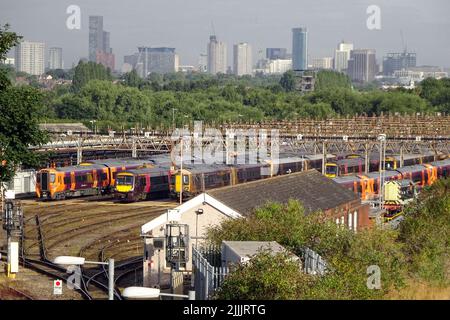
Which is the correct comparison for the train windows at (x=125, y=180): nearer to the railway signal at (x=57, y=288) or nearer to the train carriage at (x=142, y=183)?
the train carriage at (x=142, y=183)

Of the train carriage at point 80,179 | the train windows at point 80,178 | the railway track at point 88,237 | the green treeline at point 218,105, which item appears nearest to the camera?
the railway track at point 88,237

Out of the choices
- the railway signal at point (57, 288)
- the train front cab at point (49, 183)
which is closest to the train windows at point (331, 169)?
the train front cab at point (49, 183)

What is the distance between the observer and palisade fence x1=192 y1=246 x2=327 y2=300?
18.8 meters

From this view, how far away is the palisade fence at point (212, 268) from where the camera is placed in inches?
739

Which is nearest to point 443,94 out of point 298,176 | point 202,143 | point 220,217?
point 202,143

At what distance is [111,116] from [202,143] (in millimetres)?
43061

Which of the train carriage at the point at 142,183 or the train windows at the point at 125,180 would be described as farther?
the train carriage at the point at 142,183

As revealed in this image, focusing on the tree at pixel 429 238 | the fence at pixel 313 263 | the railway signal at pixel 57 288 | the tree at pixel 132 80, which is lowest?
the railway signal at pixel 57 288

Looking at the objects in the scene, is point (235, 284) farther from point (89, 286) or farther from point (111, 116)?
point (111, 116)

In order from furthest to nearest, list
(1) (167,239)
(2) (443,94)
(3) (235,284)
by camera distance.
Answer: (2) (443,94) < (1) (167,239) < (3) (235,284)

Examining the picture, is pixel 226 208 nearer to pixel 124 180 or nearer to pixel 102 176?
pixel 124 180

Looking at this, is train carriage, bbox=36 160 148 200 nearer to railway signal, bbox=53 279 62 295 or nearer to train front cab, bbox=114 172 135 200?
train front cab, bbox=114 172 135 200

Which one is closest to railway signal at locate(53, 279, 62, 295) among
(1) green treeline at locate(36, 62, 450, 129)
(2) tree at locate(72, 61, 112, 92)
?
(1) green treeline at locate(36, 62, 450, 129)

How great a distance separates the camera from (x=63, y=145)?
6506 centimetres
